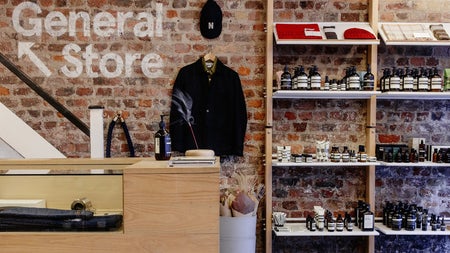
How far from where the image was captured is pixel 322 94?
11.3 ft

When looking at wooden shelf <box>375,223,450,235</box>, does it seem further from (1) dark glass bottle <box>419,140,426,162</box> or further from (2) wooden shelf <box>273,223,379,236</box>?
(1) dark glass bottle <box>419,140,426,162</box>

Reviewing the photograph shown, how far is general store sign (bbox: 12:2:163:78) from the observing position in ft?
12.0

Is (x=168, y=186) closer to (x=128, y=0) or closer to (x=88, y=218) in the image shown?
(x=88, y=218)

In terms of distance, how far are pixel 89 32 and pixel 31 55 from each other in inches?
20.5

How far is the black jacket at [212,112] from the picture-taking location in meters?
3.58

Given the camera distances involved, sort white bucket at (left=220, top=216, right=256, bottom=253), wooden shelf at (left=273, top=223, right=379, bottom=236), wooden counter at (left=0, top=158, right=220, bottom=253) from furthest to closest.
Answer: wooden shelf at (left=273, top=223, right=379, bottom=236), white bucket at (left=220, top=216, right=256, bottom=253), wooden counter at (left=0, top=158, right=220, bottom=253)

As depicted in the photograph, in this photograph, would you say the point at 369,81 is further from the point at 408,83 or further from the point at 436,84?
the point at 436,84

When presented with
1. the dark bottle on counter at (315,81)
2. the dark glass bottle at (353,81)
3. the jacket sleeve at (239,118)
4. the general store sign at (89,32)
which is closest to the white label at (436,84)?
the dark glass bottle at (353,81)

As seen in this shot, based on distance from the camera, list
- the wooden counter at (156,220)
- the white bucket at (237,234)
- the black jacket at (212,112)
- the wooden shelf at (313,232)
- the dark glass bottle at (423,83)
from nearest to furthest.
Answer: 1. the wooden counter at (156,220)
2. the white bucket at (237,234)
3. the wooden shelf at (313,232)
4. the dark glass bottle at (423,83)
5. the black jacket at (212,112)

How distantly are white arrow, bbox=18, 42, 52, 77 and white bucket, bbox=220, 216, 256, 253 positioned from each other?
2004 mm

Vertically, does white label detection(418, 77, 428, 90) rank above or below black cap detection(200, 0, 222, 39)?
below

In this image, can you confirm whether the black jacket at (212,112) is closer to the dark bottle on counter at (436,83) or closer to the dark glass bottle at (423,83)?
the dark glass bottle at (423,83)

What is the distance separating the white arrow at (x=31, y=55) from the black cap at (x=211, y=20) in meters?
1.36

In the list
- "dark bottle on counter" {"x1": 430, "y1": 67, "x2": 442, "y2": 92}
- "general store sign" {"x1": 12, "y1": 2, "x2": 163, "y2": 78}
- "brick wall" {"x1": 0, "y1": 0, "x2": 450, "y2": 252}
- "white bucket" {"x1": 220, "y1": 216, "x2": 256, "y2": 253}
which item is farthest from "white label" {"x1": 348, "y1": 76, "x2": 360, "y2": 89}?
"general store sign" {"x1": 12, "y1": 2, "x2": 163, "y2": 78}
